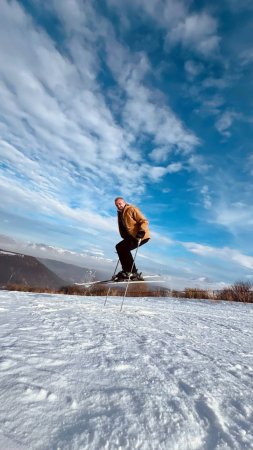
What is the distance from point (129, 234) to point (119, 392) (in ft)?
17.8

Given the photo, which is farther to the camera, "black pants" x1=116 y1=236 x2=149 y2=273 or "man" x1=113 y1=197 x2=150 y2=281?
"black pants" x1=116 y1=236 x2=149 y2=273

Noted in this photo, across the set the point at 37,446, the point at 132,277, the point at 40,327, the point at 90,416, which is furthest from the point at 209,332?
the point at 132,277

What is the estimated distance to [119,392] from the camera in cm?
149

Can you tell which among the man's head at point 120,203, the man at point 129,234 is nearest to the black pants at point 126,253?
the man at point 129,234

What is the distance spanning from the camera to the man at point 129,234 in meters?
6.69

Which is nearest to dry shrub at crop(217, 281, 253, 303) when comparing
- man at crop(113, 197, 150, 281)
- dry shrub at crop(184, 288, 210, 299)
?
dry shrub at crop(184, 288, 210, 299)

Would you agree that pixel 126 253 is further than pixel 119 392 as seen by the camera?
Yes

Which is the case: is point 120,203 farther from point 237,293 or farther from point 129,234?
point 237,293

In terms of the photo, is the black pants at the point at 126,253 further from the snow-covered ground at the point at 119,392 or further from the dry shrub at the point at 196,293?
the dry shrub at the point at 196,293

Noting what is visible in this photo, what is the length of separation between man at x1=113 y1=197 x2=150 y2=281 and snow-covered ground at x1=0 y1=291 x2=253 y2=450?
407cm

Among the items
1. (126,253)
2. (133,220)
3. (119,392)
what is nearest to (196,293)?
(126,253)

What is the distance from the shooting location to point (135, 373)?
177 cm

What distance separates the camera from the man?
6.69 meters

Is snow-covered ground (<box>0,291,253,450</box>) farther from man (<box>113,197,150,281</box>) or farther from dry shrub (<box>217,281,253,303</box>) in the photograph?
dry shrub (<box>217,281,253,303</box>)
